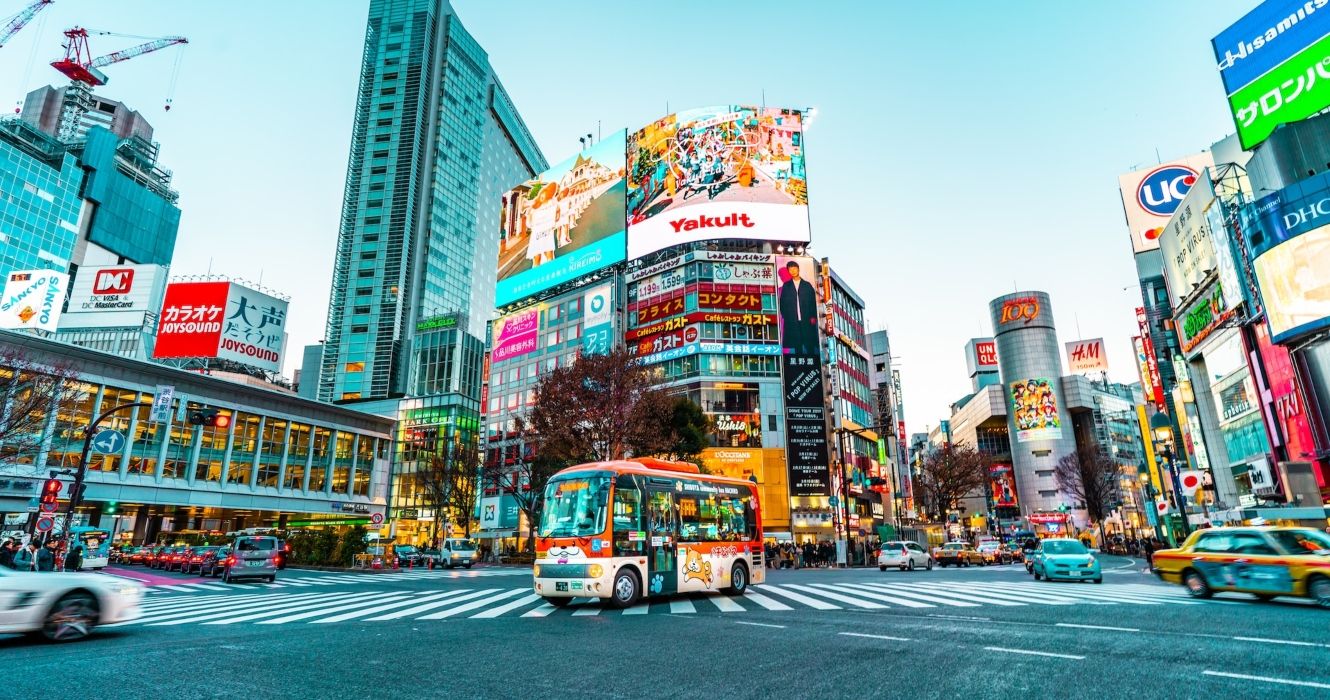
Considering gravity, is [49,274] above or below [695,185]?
below

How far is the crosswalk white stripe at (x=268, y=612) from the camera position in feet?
35.9

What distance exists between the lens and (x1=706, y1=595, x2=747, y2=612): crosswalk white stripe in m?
12.3

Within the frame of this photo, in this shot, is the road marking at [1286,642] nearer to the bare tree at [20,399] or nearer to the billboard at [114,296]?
the bare tree at [20,399]

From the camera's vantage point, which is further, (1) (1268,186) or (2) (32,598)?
(1) (1268,186)

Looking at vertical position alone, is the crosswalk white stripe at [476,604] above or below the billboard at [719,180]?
below

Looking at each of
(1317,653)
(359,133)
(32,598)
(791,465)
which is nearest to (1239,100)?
(791,465)

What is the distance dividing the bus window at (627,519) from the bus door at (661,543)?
27cm

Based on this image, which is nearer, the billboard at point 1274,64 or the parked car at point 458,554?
the billboard at point 1274,64

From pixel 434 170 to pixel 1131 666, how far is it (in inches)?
4579

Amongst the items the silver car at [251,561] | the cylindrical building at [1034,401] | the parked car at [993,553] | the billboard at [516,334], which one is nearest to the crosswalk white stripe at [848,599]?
the silver car at [251,561]

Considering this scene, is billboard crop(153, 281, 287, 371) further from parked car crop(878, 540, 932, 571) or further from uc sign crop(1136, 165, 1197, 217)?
uc sign crop(1136, 165, 1197, 217)

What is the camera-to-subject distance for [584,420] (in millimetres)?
32719

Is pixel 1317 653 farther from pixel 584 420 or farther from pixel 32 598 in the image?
pixel 584 420

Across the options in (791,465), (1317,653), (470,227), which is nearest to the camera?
(1317,653)
